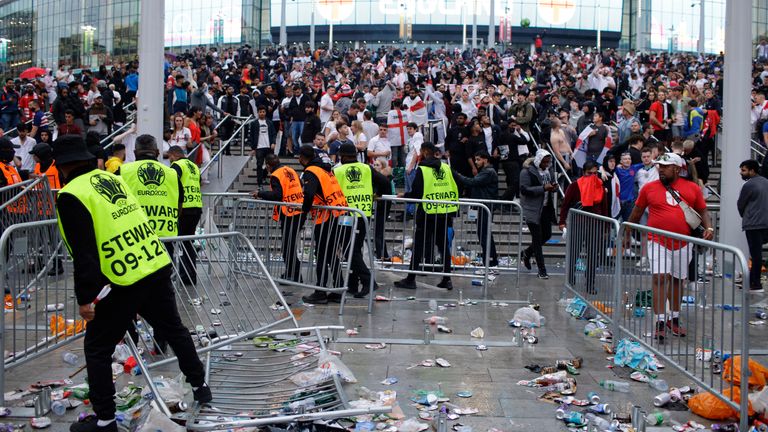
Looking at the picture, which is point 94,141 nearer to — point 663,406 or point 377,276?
point 377,276

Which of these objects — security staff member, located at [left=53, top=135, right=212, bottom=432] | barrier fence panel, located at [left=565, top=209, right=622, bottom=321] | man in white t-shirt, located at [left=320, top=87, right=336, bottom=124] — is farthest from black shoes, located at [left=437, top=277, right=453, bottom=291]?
man in white t-shirt, located at [left=320, top=87, right=336, bottom=124]

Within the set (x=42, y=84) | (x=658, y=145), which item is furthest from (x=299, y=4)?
(x=658, y=145)

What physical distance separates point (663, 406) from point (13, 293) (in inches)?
213

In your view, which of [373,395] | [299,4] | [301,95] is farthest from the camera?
[299,4]

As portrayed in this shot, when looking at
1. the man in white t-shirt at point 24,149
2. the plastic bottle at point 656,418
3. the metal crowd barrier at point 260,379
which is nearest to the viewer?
the metal crowd barrier at point 260,379

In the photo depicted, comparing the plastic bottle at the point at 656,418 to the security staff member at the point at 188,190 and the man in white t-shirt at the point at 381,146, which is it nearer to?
the security staff member at the point at 188,190

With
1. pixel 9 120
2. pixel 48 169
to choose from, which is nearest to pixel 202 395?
pixel 48 169

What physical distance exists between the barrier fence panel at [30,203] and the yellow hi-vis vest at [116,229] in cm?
571

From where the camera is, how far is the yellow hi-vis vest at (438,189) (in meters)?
11.2

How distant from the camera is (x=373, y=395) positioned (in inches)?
250

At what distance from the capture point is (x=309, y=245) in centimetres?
1025

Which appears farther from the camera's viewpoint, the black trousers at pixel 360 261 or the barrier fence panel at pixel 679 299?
the black trousers at pixel 360 261

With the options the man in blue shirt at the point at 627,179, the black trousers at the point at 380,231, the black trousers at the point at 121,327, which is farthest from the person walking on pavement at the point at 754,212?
the black trousers at the point at 121,327

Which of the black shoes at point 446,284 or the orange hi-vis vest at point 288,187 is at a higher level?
the orange hi-vis vest at point 288,187
